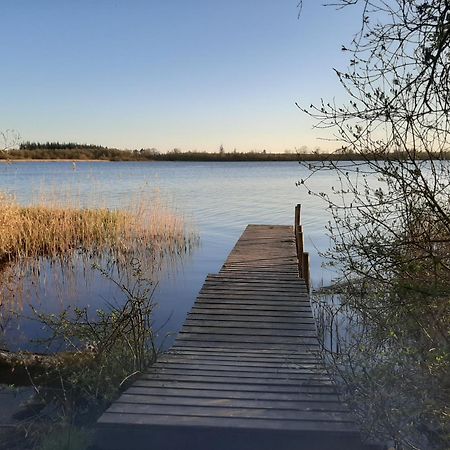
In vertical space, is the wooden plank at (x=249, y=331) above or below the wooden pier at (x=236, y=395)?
below

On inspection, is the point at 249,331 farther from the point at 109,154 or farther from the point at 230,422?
the point at 109,154

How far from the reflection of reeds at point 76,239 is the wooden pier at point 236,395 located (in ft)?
18.1

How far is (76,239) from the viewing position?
12.2m

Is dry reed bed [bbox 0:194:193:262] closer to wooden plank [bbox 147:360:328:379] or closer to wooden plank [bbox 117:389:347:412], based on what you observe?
wooden plank [bbox 147:360:328:379]

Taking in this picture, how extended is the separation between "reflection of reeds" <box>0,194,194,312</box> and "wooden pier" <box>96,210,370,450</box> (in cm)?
553

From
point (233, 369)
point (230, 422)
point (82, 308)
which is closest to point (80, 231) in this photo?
point (82, 308)

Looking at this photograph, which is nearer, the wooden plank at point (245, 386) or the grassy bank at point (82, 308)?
the wooden plank at point (245, 386)

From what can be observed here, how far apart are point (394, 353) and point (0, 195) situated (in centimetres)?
1057

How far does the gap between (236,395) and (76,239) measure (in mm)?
9825

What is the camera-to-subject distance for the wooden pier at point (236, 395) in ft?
8.96

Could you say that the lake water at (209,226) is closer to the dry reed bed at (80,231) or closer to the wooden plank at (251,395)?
the dry reed bed at (80,231)

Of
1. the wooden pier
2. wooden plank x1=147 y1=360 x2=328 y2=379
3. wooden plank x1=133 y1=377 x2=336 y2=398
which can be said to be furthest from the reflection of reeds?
wooden plank x1=133 y1=377 x2=336 y2=398

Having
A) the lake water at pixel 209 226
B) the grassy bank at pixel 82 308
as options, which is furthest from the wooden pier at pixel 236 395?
the lake water at pixel 209 226

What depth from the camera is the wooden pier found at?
2.73 m
